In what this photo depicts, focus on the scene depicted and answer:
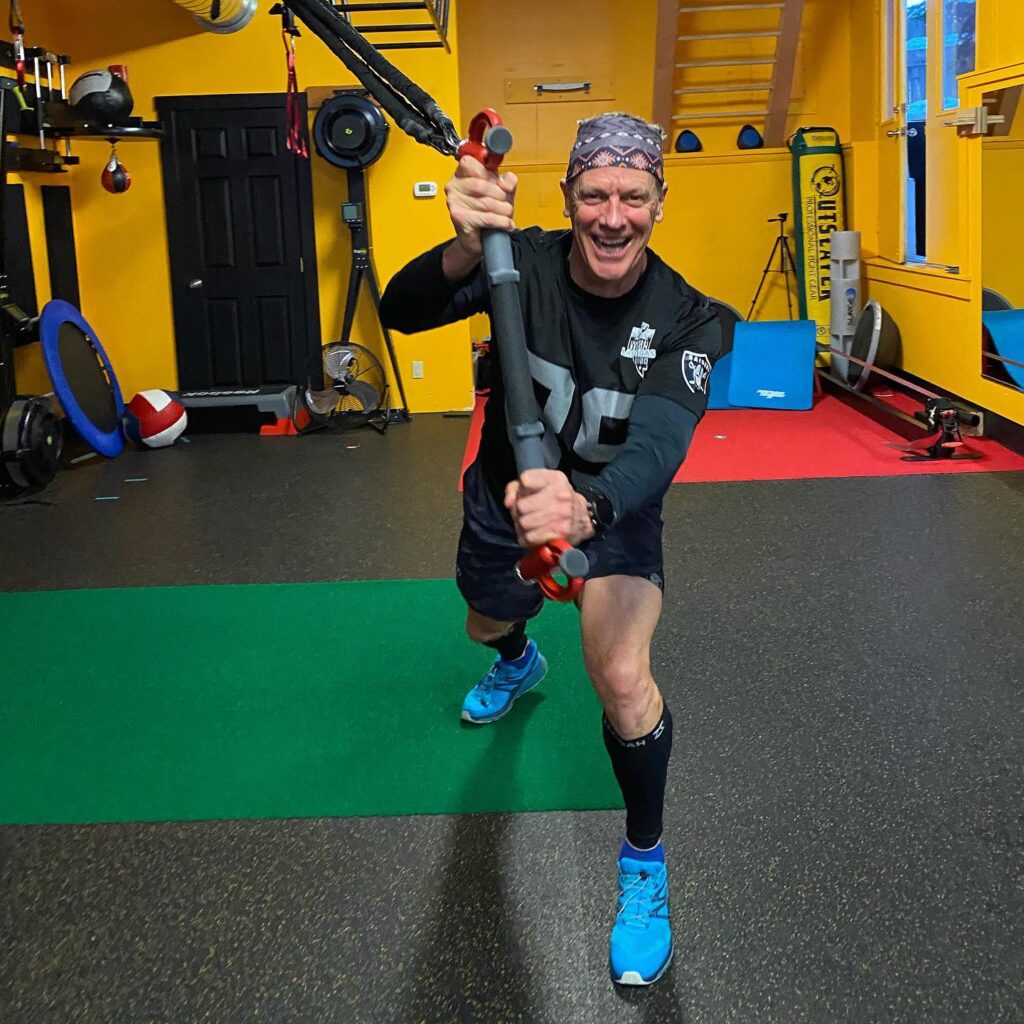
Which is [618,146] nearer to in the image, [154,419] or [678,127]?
[154,419]

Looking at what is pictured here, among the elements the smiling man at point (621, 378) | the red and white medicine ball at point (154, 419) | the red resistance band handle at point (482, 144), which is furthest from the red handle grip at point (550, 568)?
the red and white medicine ball at point (154, 419)

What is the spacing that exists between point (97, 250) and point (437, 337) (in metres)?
2.31

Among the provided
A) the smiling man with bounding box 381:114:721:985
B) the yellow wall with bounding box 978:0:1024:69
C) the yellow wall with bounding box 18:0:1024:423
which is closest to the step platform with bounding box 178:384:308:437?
the yellow wall with bounding box 18:0:1024:423

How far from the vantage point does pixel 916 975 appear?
6.24 ft

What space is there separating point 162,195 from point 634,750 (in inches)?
253

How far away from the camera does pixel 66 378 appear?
19.8 feet

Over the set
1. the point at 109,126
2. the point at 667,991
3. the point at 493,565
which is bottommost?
the point at 667,991

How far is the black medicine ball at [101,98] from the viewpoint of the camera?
20.0 ft

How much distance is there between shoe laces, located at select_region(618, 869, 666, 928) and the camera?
198 centimetres

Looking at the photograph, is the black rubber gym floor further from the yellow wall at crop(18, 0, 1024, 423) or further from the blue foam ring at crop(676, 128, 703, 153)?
the blue foam ring at crop(676, 128, 703, 153)

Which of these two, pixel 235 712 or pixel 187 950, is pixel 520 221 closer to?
pixel 235 712

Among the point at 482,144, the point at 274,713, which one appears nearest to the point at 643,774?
the point at 482,144

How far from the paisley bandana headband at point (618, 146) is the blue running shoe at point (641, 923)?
1.23 metres

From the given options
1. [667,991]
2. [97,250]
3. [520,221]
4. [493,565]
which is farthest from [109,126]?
[667,991]
